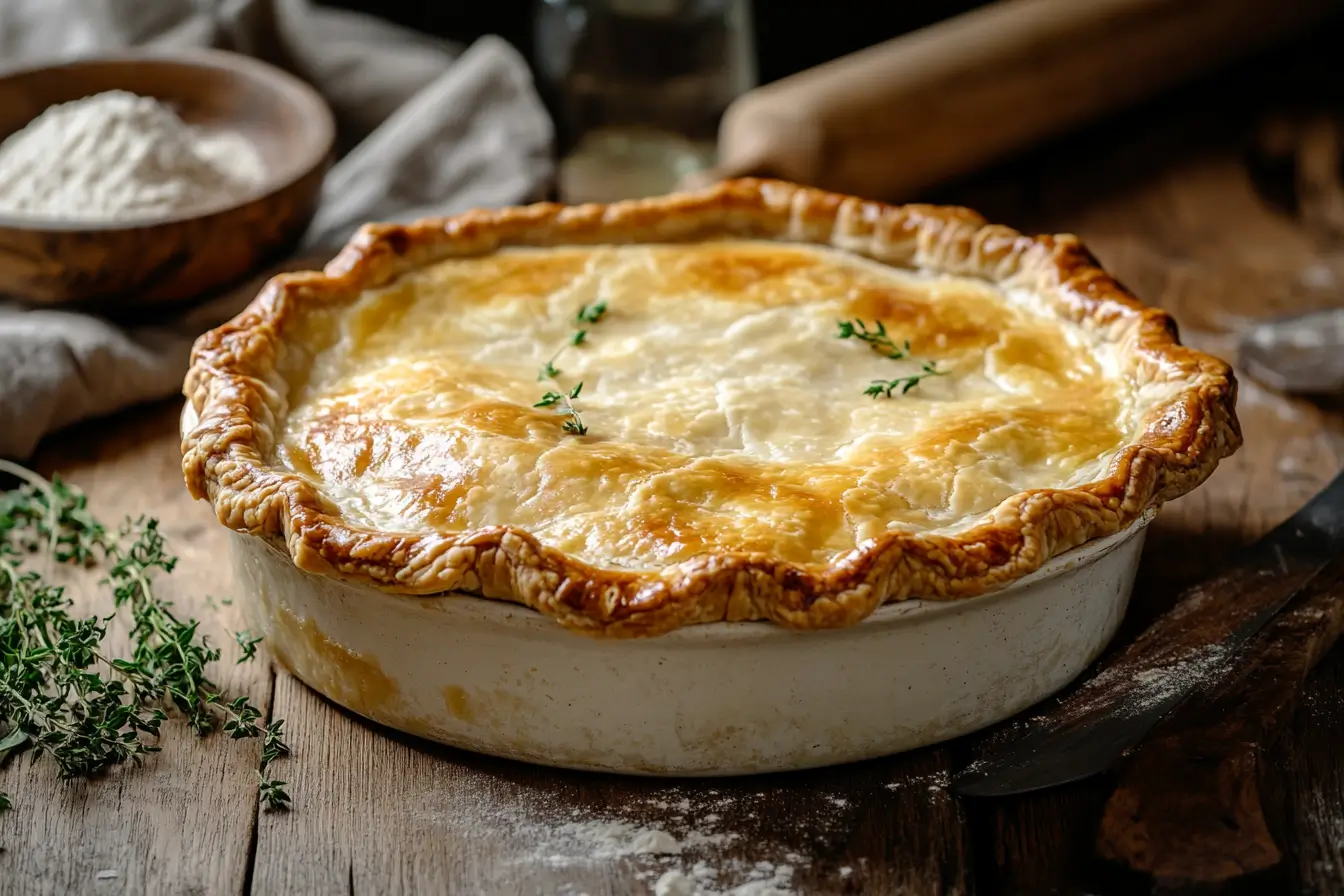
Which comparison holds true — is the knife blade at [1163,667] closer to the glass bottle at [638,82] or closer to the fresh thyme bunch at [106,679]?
the fresh thyme bunch at [106,679]

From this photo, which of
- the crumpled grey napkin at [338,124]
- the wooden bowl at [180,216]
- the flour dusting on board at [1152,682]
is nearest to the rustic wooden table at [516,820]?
the flour dusting on board at [1152,682]

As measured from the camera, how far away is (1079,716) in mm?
2518

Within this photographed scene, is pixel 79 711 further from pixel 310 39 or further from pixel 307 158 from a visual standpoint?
pixel 310 39

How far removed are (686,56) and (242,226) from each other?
5.94 feet

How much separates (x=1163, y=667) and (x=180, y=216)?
2.52m

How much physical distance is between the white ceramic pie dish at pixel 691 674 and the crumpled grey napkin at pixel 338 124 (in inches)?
52.3

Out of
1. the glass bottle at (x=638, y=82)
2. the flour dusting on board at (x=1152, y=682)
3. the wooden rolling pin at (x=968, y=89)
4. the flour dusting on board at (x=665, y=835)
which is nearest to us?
the flour dusting on board at (x=665, y=835)

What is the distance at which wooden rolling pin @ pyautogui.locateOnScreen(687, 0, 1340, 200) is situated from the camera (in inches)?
175

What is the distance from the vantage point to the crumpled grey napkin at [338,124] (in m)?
3.71

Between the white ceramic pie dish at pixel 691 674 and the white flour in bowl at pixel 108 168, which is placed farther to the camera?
the white flour in bowl at pixel 108 168

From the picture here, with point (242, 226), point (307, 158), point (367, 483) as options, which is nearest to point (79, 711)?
point (367, 483)

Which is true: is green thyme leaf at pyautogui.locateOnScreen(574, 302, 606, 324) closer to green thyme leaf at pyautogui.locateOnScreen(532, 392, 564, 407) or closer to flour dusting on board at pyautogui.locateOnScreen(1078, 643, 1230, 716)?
green thyme leaf at pyautogui.locateOnScreen(532, 392, 564, 407)

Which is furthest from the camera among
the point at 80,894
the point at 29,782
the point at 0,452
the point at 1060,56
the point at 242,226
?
the point at 1060,56

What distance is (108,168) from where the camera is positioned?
3914 millimetres
